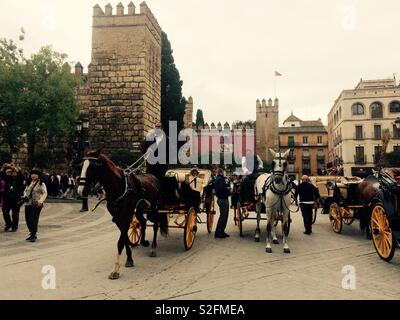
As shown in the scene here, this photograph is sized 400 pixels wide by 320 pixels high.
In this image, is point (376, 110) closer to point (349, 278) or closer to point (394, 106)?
point (394, 106)

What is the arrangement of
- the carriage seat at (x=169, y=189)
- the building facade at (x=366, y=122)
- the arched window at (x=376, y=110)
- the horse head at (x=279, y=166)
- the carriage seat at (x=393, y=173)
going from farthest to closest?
the arched window at (x=376, y=110) < the building facade at (x=366, y=122) < the carriage seat at (x=169, y=189) < the horse head at (x=279, y=166) < the carriage seat at (x=393, y=173)

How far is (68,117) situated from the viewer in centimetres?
2409

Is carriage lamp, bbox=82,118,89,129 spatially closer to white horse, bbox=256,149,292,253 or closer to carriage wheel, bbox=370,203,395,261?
white horse, bbox=256,149,292,253

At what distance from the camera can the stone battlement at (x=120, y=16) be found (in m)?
24.8

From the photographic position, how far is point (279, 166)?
7.55m

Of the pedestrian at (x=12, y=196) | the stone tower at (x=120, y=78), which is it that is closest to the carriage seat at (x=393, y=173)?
the pedestrian at (x=12, y=196)

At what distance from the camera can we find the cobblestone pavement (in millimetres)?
4594

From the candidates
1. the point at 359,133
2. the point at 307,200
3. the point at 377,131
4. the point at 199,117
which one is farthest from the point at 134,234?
the point at 199,117

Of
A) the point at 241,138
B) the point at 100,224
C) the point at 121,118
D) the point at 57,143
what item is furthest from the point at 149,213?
the point at 241,138

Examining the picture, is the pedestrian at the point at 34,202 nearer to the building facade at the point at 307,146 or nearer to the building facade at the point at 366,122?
the building facade at the point at 366,122

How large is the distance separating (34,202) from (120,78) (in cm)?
1747

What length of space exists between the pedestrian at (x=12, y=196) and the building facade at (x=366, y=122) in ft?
133
